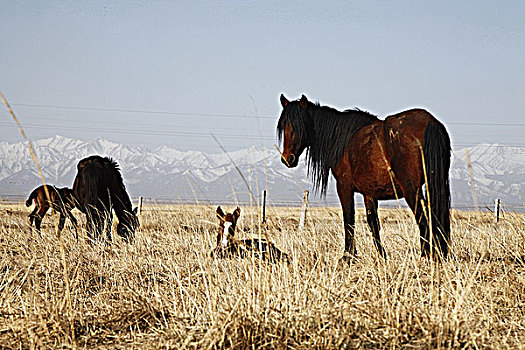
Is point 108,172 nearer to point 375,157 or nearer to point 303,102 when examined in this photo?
point 303,102

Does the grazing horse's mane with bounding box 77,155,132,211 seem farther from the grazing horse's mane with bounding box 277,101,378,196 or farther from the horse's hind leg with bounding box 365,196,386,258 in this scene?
the horse's hind leg with bounding box 365,196,386,258

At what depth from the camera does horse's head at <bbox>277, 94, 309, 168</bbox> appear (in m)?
6.29

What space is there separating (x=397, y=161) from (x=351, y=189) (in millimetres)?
852

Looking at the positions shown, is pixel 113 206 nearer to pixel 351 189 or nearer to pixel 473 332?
pixel 351 189

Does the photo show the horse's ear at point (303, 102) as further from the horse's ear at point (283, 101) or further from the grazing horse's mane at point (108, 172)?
the grazing horse's mane at point (108, 172)

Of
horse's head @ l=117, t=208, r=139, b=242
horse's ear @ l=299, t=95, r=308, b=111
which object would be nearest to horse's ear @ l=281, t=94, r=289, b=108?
horse's ear @ l=299, t=95, r=308, b=111

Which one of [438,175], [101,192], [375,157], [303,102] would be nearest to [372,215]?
[375,157]

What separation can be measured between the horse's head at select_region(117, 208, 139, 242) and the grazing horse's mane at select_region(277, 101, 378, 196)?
365 centimetres

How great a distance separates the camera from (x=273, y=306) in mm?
2783

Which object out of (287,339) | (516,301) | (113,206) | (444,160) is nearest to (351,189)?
(444,160)

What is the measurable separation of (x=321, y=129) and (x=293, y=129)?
1.22 ft

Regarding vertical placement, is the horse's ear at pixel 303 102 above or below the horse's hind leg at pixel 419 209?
above

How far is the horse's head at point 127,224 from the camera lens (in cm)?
855

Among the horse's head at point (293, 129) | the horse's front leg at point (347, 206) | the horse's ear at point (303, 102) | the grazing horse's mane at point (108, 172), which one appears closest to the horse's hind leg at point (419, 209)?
the horse's front leg at point (347, 206)
